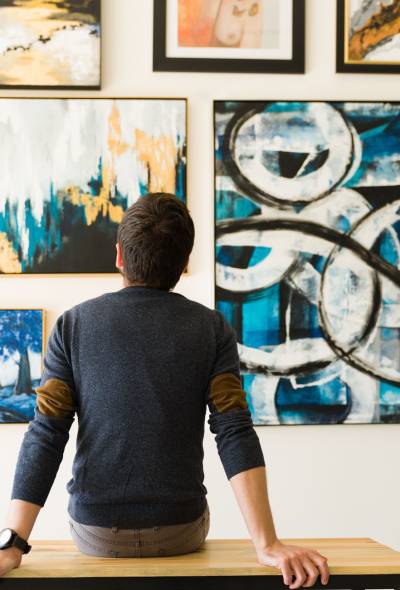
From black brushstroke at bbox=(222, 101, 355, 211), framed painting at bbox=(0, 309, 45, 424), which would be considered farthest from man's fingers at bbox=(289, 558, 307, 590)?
black brushstroke at bbox=(222, 101, 355, 211)

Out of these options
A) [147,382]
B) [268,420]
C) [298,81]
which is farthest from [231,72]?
[147,382]

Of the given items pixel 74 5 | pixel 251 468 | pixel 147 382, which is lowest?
pixel 251 468

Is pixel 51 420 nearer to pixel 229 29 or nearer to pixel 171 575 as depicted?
pixel 171 575

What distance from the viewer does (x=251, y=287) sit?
8.48 ft

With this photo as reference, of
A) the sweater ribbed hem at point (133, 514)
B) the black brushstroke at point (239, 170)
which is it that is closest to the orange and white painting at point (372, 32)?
the black brushstroke at point (239, 170)

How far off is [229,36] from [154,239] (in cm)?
127

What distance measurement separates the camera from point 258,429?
2564 millimetres

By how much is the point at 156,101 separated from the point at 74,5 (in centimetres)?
39

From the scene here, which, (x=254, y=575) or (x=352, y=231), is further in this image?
(x=352, y=231)

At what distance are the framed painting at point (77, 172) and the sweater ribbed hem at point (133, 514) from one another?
Answer: 1.11 m

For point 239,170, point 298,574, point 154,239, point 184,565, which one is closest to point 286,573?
point 298,574

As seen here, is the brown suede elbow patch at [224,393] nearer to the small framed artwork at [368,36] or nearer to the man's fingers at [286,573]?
the man's fingers at [286,573]

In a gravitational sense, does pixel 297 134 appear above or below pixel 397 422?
above

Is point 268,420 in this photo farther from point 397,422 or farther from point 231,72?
point 231,72
